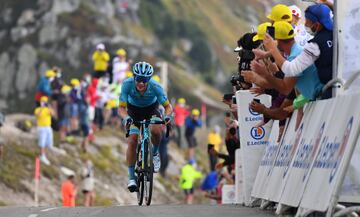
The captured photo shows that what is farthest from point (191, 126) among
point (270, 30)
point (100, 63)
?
point (270, 30)

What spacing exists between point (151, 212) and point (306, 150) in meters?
2.56

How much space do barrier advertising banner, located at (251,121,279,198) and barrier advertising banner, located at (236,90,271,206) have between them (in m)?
0.48

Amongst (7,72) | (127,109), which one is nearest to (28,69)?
(7,72)

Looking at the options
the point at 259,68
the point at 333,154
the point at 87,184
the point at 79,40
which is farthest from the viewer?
the point at 79,40

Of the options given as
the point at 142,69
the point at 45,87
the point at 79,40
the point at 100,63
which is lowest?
the point at 142,69

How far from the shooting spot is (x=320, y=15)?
12.8 metres

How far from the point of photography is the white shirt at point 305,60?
12.6 metres

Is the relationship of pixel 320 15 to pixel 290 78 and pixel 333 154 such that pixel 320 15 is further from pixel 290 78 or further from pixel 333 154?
pixel 333 154

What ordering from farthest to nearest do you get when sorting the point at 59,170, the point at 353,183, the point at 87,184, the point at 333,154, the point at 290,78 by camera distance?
the point at 59,170
the point at 87,184
the point at 290,78
the point at 353,183
the point at 333,154

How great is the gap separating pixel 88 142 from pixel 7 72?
4123cm

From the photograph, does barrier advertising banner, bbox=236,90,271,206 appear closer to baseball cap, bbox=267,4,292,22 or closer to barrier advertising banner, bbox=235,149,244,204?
barrier advertising banner, bbox=235,149,244,204

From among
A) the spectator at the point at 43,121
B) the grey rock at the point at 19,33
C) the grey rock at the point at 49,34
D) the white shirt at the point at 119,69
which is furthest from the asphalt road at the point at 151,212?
the grey rock at the point at 19,33

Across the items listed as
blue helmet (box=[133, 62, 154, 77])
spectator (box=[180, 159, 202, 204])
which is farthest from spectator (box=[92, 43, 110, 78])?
blue helmet (box=[133, 62, 154, 77])

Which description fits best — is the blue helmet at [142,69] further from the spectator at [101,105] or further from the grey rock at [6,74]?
the grey rock at [6,74]
